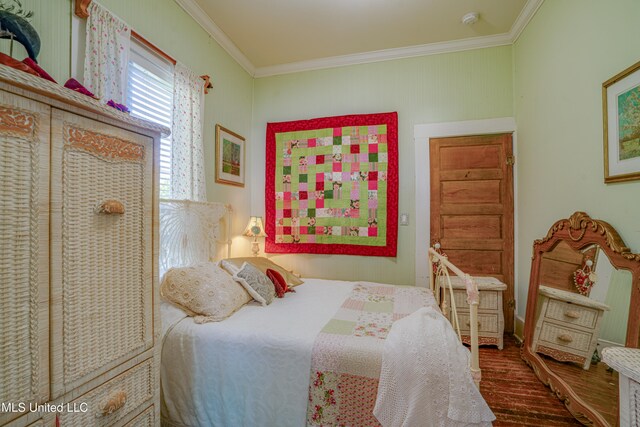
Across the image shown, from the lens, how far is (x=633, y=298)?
136cm

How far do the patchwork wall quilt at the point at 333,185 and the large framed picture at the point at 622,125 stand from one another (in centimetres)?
157

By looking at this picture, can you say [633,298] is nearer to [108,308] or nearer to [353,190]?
[353,190]

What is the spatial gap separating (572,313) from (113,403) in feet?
8.16

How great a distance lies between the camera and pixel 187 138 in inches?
87.9

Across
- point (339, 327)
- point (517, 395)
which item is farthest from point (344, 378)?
point (517, 395)

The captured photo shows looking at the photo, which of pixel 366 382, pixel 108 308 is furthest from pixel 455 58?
pixel 108 308

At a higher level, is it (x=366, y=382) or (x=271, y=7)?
(x=271, y=7)

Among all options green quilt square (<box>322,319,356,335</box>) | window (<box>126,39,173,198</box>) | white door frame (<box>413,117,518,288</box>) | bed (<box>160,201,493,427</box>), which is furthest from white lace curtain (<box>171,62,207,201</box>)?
white door frame (<box>413,117,518,288</box>)

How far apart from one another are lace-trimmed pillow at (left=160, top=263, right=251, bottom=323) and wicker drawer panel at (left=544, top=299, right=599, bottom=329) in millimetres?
2126

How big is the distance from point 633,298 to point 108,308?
233 centimetres

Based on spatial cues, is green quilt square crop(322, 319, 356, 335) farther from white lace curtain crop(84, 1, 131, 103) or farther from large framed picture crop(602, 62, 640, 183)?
white lace curtain crop(84, 1, 131, 103)

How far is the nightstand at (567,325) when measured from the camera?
1.60 m

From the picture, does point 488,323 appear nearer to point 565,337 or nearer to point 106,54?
point 565,337

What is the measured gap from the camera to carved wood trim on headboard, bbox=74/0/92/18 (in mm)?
1509
